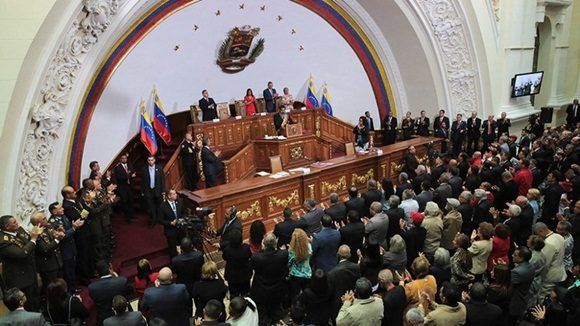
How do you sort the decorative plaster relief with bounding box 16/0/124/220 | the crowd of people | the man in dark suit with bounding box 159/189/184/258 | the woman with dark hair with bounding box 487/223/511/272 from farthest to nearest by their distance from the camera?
the decorative plaster relief with bounding box 16/0/124/220
the man in dark suit with bounding box 159/189/184/258
the woman with dark hair with bounding box 487/223/511/272
the crowd of people

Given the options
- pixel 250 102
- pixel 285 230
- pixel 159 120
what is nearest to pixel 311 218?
pixel 285 230

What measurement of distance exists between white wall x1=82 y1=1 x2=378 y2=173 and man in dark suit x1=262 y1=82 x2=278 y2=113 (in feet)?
1.18

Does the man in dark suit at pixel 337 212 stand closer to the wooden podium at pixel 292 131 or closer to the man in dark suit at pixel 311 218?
the man in dark suit at pixel 311 218

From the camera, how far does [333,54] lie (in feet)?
44.1

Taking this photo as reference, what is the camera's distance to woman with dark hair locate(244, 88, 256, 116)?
1162 cm

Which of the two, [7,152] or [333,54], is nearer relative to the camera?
[7,152]

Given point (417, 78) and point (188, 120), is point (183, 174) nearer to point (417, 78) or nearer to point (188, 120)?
point (188, 120)

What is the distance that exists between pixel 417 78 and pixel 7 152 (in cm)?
1081

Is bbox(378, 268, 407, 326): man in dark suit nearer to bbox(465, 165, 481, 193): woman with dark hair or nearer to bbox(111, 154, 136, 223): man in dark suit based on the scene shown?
bbox(465, 165, 481, 193): woman with dark hair

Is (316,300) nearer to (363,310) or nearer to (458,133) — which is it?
(363,310)

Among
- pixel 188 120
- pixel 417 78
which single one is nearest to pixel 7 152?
pixel 188 120

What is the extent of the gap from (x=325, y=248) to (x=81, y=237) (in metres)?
3.32

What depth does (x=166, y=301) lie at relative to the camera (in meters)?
4.02

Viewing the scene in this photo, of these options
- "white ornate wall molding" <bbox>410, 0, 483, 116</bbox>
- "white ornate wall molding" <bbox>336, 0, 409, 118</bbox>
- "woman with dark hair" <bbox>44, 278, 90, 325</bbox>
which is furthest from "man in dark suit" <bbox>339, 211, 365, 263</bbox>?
"white ornate wall molding" <bbox>336, 0, 409, 118</bbox>
